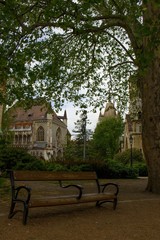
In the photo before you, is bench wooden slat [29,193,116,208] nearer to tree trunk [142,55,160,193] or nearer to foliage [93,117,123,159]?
tree trunk [142,55,160,193]

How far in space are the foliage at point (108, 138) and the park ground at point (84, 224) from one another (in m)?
60.8

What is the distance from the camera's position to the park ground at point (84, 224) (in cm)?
708

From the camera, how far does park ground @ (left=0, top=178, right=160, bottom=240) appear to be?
7.08 metres

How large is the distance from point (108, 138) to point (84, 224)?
213 ft

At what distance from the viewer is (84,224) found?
8.19 metres

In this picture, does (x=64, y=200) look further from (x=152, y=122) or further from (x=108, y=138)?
(x=108, y=138)

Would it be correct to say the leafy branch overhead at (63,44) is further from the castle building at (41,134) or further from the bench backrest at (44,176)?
the castle building at (41,134)

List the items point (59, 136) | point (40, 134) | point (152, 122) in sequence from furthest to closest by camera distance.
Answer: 1. point (59, 136)
2. point (40, 134)
3. point (152, 122)

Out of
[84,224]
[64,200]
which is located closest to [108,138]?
[64,200]

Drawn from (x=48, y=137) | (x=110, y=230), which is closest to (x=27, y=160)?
(x=110, y=230)

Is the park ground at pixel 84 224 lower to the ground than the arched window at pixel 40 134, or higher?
lower

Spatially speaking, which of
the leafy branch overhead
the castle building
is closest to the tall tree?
the leafy branch overhead

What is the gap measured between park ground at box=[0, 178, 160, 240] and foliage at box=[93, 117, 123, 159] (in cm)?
6077

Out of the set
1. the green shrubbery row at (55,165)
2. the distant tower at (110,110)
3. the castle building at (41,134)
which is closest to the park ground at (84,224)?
the green shrubbery row at (55,165)
